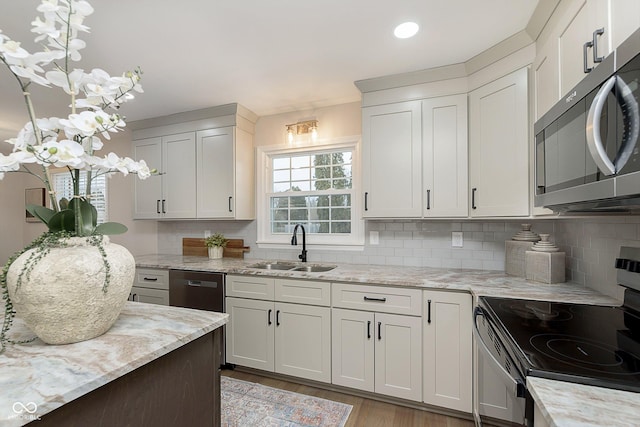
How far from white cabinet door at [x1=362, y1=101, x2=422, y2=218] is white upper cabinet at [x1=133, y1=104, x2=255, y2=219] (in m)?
1.35

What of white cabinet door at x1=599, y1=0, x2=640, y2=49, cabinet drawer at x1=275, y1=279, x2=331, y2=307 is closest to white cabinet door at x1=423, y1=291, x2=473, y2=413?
cabinet drawer at x1=275, y1=279, x2=331, y2=307

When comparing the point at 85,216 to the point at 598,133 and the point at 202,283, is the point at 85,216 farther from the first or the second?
the point at 202,283

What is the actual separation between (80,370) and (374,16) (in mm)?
2055

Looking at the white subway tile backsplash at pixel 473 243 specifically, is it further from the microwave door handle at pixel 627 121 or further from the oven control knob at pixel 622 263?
the microwave door handle at pixel 627 121

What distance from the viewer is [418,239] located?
8.97 feet

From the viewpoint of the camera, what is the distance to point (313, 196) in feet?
10.6

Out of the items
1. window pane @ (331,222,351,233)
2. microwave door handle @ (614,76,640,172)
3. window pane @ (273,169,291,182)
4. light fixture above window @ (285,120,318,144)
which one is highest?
light fixture above window @ (285,120,318,144)

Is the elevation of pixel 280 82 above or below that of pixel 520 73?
above

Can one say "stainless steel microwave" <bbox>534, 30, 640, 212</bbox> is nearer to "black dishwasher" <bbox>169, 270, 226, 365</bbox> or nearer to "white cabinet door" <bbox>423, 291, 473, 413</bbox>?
"white cabinet door" <bbox>423, 291, 473, 413</bbox>

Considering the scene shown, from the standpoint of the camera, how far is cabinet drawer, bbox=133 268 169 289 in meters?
2.93

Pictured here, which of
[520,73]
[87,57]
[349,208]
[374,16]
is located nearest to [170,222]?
[87,57]

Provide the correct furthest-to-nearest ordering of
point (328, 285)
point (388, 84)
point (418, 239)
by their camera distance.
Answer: point (418, 239) < point (388, 84) < point (328, 285)

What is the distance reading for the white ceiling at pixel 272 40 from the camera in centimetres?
169

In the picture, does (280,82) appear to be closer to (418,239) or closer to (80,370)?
(418,239)
